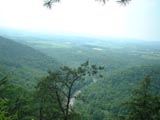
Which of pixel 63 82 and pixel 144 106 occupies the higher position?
pixel 63 82

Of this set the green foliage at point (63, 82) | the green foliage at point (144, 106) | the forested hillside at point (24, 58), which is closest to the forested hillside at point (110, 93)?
the forested hillside at point (24, 58)

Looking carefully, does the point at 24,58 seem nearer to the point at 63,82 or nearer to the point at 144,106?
the point at 63,82

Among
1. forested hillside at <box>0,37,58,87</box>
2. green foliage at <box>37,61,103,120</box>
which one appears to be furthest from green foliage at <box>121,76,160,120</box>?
forested hillside at <box>0,37,58,87</box>

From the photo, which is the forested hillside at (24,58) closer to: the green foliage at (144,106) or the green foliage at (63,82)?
the green foliage at (63,82)

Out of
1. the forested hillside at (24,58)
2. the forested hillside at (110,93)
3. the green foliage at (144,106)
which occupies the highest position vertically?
the green foliage at (144,106)

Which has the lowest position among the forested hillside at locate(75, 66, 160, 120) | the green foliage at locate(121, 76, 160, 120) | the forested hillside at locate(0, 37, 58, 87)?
the forested hillside at locate(75, 66, 160, 120)

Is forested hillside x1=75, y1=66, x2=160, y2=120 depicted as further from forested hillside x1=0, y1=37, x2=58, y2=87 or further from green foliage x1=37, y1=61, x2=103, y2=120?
green foliage x1=37, y1=61, x2=103, y2=120

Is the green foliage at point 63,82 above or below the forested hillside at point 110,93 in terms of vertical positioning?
above

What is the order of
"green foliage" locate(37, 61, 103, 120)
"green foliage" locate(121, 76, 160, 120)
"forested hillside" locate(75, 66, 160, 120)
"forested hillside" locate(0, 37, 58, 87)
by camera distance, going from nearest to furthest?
"green foliage" locate(121, 76, 160, 120) → "green foliage" locate(37, 61, 103, 120) → "forested hillside" locate(75, 66, 160, 120) → "forested hillside" locate(0, 37, 58, 87)

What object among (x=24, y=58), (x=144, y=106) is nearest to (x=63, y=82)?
(x=144, y=106)

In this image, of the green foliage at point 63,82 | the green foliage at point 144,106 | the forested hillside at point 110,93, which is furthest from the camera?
the forested hillside at point 110,93

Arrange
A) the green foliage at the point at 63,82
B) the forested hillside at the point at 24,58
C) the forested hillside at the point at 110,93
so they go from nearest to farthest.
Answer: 1. the green foliage at the point at 63,82
2. the forested hillside at the point at 110,93
3. the forested hillside at the point at 24,58
